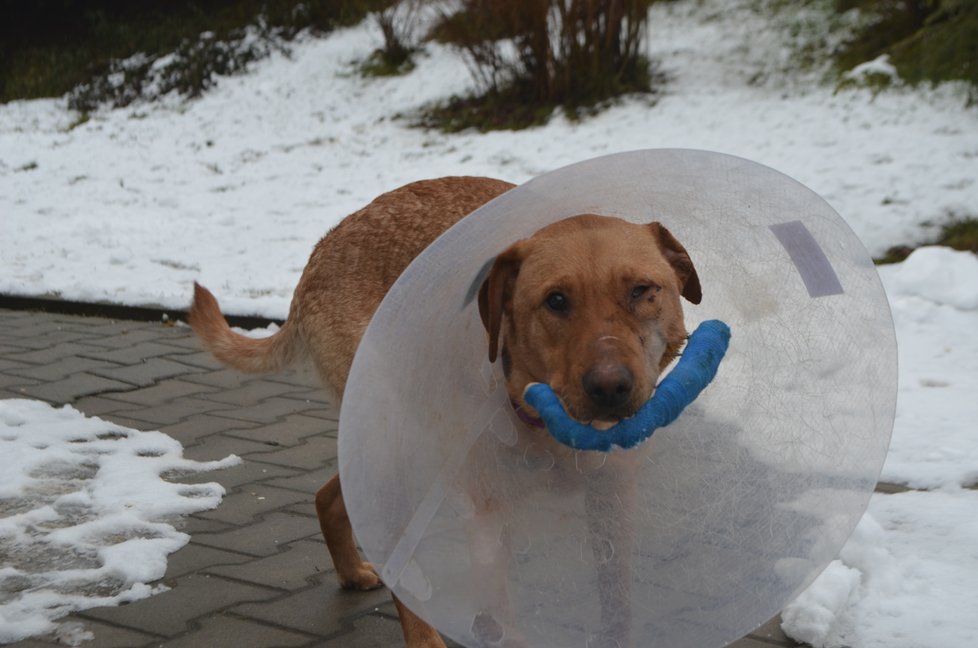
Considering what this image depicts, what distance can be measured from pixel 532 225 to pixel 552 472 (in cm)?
60

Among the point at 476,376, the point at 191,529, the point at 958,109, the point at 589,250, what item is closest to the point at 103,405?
the point at 191,529

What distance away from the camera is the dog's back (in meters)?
3.37

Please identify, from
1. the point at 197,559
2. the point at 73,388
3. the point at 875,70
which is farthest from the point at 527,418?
the point at 875,70

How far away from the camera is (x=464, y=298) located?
9.50 ft

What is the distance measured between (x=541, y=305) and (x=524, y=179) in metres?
6.24

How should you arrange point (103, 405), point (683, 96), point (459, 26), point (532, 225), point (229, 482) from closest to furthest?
point (532, 225) < point (229, 482) < point (103, 405) < point (683, 96) < point (459, 26)

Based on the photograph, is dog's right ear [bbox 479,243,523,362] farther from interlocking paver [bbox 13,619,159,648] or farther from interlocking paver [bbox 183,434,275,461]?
interlocking paver [bbox 183,434,275,461]

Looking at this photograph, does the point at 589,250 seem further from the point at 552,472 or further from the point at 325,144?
the point at 325,144

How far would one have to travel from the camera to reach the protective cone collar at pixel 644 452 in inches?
101

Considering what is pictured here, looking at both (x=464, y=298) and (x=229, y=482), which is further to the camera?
(x=229, y=482)

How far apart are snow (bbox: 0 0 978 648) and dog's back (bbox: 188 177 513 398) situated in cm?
87

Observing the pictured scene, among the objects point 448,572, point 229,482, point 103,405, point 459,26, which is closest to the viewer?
point 448,572

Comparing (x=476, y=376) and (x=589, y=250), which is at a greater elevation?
(x=589, y=250)

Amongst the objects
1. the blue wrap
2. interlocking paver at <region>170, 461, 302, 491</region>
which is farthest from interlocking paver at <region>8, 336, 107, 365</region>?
the blue wrap
